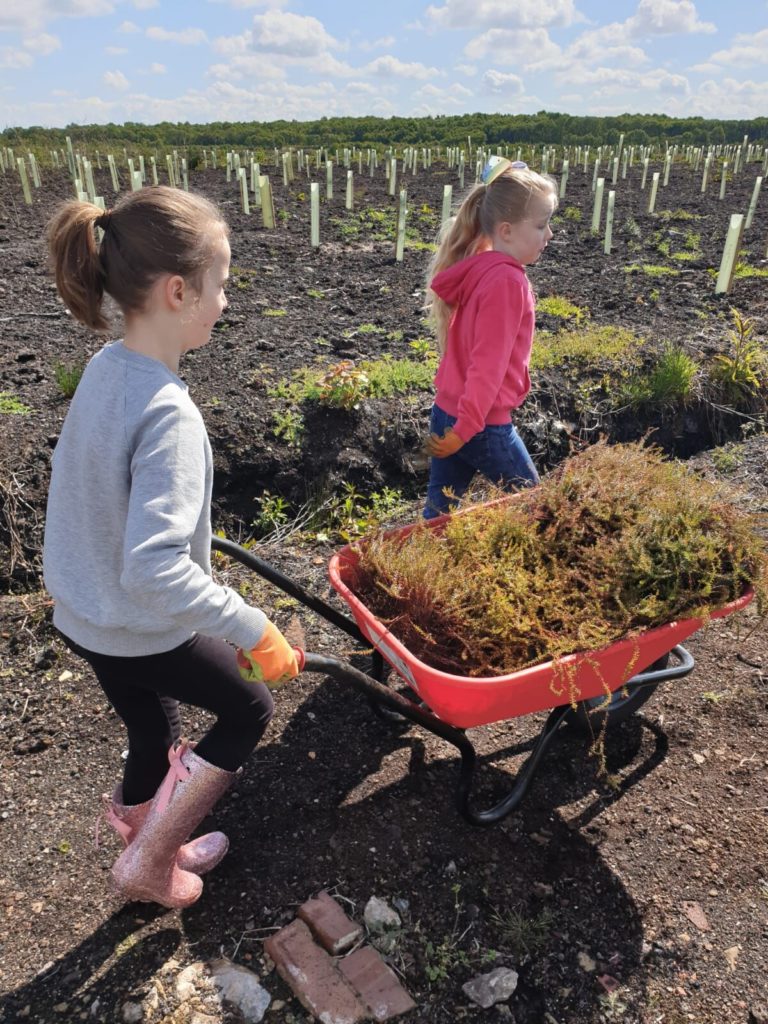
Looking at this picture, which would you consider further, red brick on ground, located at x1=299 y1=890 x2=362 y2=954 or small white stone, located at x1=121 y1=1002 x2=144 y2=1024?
red brick on ground, located at x1=299 y1=890 x2=362 y2=954

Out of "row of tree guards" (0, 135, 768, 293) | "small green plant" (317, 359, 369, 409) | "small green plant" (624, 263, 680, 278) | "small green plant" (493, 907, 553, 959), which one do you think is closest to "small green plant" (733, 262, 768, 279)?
"row of tree guards" (0, 135, 768, 293)

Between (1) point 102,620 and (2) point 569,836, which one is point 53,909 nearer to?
(1) point 102,620

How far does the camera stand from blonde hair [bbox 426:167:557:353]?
2578 millimetres

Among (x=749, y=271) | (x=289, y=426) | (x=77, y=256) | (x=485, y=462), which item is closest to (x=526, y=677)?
(x=485, y=462)

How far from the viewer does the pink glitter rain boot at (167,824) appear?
1.89m

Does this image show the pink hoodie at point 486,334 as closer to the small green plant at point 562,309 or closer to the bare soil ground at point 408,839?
the bare soil ground at point 408,839

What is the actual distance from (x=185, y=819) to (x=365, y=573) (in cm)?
83

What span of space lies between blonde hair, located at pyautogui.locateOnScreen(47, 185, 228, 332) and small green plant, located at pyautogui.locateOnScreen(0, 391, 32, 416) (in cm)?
311

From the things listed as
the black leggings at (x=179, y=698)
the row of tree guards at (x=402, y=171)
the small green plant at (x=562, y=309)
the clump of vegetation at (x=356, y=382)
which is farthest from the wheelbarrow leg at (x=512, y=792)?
the small green plant at (x=562, y=309)

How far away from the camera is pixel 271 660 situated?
1686mm

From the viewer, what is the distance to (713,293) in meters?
7.75

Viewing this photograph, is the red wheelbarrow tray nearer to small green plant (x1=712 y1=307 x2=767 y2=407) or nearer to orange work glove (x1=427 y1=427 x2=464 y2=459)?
orange work glove (x1=427 y1=427 x2=464 y2=459)

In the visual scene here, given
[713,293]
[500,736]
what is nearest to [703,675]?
[500,736]

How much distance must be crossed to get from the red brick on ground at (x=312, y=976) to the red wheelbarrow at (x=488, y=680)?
1.81 ft
